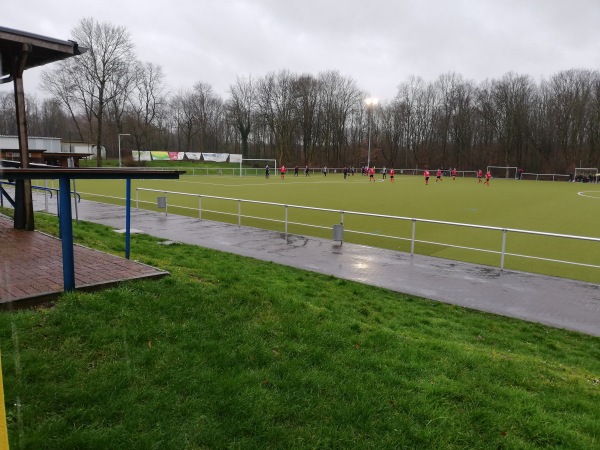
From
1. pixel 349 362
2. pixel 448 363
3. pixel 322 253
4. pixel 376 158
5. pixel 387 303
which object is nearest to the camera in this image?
pixel 349 362

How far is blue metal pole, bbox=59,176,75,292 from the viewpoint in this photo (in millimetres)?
4621

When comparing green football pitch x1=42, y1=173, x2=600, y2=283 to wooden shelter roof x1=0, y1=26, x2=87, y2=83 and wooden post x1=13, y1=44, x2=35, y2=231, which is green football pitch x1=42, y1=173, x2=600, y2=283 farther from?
wooden shelter roof x1=0, y1=26, x2=87, y2=83

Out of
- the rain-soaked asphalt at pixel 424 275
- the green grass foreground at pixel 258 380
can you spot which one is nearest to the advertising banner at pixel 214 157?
the rain-soaked asphalt at pixel 424 275

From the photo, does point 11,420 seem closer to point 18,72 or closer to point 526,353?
point 526,353

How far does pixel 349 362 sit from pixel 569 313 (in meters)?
5.11

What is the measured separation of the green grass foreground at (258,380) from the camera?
2.91 meters

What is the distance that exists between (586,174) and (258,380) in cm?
7277

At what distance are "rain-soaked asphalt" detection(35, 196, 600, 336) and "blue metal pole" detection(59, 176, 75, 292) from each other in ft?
9.94

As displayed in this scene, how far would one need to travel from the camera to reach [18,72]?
8.21 metres

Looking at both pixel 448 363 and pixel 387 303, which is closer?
pixel 448 363

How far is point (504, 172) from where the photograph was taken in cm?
7525

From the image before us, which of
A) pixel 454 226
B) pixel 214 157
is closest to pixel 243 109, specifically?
pixel 214 157

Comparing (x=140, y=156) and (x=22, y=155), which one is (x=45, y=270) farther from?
(x=140, y=156)

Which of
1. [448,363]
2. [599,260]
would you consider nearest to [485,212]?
[599,260]
